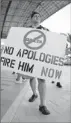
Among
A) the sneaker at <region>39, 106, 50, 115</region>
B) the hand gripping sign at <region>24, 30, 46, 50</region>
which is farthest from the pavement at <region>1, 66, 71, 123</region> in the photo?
the hand gripping sign at <region>24, 30, 46, 50</region>

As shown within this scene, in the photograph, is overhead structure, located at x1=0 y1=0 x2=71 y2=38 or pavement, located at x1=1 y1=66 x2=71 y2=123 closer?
pavement, located at x1=1 y1=66 x2=71 y2=123

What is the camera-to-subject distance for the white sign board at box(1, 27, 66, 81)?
268 centimetres

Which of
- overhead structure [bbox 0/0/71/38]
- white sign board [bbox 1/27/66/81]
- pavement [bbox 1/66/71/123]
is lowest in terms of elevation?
pavement [bbox 1/66/71/123]

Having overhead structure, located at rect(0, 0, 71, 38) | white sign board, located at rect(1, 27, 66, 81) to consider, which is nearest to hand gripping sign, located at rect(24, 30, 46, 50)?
white sign board, located at rect(1, 27, 66, 81)

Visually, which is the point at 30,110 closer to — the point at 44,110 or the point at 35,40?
the point at 44,110

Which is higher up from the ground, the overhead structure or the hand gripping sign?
the overhead structure

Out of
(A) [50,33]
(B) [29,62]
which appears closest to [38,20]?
(A) [50,33]

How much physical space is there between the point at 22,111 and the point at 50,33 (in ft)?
3.75

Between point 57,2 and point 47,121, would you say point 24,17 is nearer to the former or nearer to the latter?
point 57,2

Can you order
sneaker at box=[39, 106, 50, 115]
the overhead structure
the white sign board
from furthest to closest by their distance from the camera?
the overhead structure → sneaker at box=[39, 106, 50, 115] → the white sign board

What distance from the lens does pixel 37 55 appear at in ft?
8.84

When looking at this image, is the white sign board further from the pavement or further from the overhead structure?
the overhead structure

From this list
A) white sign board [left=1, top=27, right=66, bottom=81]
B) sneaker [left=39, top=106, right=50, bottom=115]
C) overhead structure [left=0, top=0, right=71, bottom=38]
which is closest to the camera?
white sign board [left=1, top=27, right=66, bottom=81]

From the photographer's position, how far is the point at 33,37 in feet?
8.96
